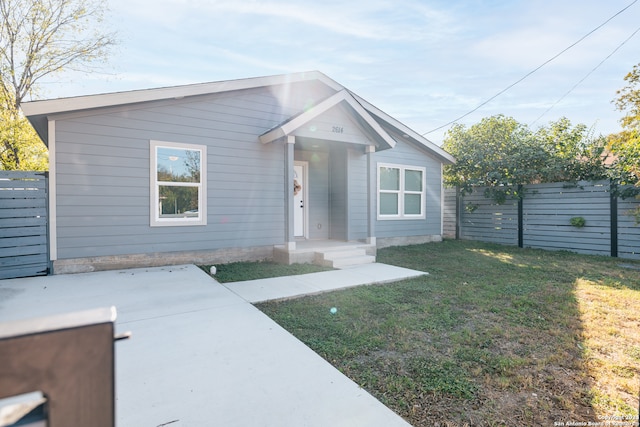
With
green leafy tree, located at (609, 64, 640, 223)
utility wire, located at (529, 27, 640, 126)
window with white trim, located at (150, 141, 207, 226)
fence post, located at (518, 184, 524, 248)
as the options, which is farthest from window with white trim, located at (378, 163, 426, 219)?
utility wire, located at (529, 27, 640, 126)

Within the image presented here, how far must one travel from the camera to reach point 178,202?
6492 millimetres

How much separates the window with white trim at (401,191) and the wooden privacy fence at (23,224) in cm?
761

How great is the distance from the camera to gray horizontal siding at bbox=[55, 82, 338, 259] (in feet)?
18.3

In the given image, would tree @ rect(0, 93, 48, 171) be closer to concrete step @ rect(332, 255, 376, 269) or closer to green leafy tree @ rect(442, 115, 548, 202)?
concrete step @ rect(332, 255, 376, 269)

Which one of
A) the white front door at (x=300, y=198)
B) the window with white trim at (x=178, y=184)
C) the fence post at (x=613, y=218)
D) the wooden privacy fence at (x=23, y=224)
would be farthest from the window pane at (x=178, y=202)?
the fence post at (x=613, y=218)

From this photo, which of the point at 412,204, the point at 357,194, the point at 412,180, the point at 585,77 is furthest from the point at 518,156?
the point at 357,194

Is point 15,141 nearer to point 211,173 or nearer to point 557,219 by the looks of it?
point 211,173

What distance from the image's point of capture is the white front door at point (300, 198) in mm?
8648

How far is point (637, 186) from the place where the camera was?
707 cm

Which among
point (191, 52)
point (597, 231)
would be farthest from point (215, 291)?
point (597, 231)

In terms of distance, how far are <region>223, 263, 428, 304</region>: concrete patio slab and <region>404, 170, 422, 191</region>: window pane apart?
13.5 feet

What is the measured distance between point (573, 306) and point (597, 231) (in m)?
5.26

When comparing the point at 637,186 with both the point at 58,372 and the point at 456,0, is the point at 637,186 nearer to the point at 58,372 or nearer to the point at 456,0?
the point at 456,0

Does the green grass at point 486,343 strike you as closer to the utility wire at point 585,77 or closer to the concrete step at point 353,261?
the concrete step at point 353,261
